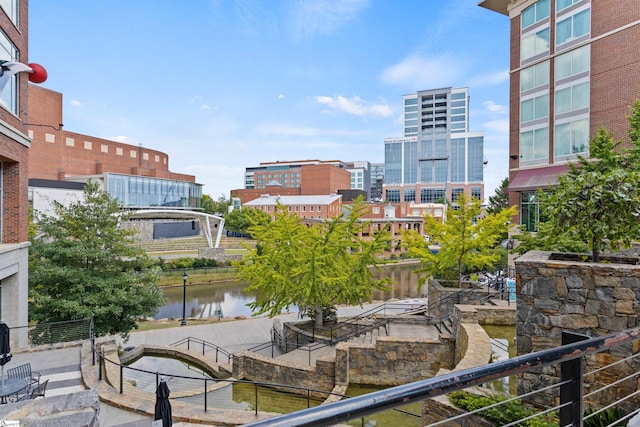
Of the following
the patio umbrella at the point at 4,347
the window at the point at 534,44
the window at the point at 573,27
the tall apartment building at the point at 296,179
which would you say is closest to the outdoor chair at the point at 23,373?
the patio umbrella at the point at 4,347

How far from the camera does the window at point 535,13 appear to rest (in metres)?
25.4

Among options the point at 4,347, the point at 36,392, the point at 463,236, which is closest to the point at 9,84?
the point at 4,347

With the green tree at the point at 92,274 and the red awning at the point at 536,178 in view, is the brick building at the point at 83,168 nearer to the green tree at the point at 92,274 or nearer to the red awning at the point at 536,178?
the green tree at the point at 92,274

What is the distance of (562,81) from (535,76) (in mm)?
2115

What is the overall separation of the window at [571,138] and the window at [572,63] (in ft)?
10.6

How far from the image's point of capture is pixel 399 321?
1655 cm

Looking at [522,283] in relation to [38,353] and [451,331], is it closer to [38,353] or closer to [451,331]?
[451,331]

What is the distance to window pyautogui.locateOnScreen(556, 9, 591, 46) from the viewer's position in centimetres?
2302

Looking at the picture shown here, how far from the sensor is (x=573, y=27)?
77.9 feet

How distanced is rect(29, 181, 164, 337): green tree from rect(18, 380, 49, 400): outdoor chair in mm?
5842

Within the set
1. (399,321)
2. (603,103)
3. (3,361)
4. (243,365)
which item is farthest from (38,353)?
(603,103)

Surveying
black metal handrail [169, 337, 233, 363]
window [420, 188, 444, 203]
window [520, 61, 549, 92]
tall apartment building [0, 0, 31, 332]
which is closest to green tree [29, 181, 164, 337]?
tall apartment building [0, 0, 31, 332]

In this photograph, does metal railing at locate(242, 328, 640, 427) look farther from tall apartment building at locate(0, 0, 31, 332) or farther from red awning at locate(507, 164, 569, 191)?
red awning at locate(507, 164, 569, 191)

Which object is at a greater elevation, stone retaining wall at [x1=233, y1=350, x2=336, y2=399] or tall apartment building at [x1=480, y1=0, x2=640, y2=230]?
tall apartment building at [x1=480, y1=0, x2=640, y2=230]
